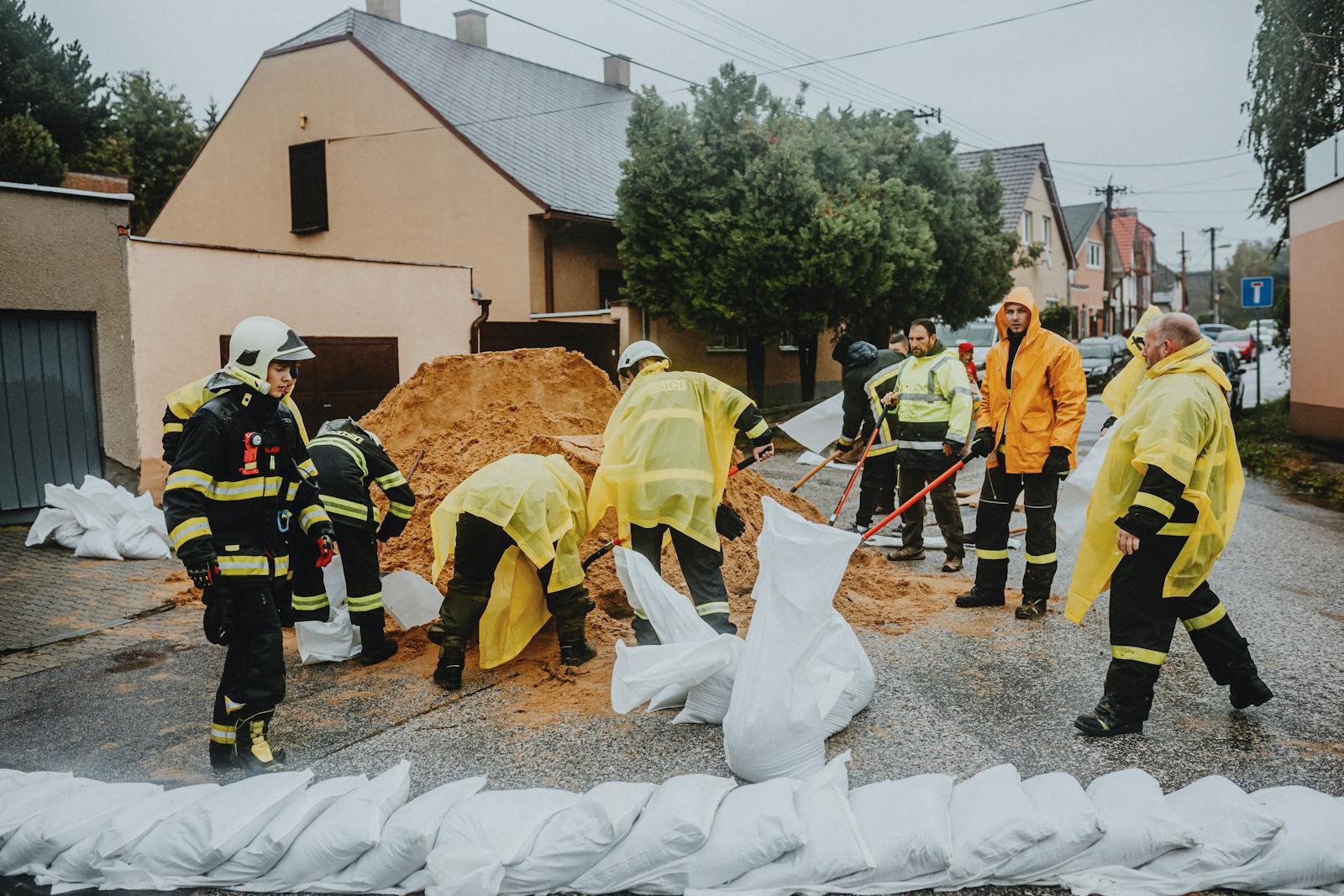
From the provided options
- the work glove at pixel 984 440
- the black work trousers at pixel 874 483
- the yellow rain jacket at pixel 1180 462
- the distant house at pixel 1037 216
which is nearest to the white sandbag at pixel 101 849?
the yellow rain jacket at pixel 1180 462

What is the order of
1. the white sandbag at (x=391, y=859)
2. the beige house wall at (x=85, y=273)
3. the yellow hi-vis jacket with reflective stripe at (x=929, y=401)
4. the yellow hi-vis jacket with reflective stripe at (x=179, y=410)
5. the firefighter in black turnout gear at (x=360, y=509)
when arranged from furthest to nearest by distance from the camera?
the beige house wall at (x=85, y=273)
the yellow hi-vis jacket with reflective stripe at (x=929, y=401)
the firefighter in black turnout gear at (x=360, y=509)
the yellow hi-vis jacket with reflective stripe at (x=179, y=410)
the white sandbag at (x=391, y=859)

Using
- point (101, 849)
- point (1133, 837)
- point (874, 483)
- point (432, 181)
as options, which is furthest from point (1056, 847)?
point (432, 181)

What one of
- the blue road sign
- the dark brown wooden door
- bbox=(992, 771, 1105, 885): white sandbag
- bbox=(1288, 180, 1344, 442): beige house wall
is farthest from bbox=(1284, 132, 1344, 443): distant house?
bbox=(992, 771, 1105, 885): white sandbag

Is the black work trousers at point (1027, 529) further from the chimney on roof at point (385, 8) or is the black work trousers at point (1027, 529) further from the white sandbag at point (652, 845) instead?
the chimney on roof at point (385, 8)

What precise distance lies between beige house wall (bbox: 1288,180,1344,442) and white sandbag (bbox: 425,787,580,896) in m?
14.7

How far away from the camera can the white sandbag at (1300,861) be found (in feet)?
9.34

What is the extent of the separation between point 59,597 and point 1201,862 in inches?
288

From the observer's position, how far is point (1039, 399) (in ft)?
20.0

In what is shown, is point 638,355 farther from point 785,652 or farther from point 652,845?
point 652,845

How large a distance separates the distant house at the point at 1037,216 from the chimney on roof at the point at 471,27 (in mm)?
18141

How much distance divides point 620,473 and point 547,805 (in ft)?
7.00

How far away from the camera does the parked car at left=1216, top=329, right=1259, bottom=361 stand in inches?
1372

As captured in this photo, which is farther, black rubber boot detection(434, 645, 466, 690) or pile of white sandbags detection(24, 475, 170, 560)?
pile of white sandbags detection(24, 475, 170, 560)

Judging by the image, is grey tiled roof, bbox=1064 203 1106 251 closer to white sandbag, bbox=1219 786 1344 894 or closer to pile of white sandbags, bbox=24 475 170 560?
pile of white sandbags, bbox=24 475 170 560
